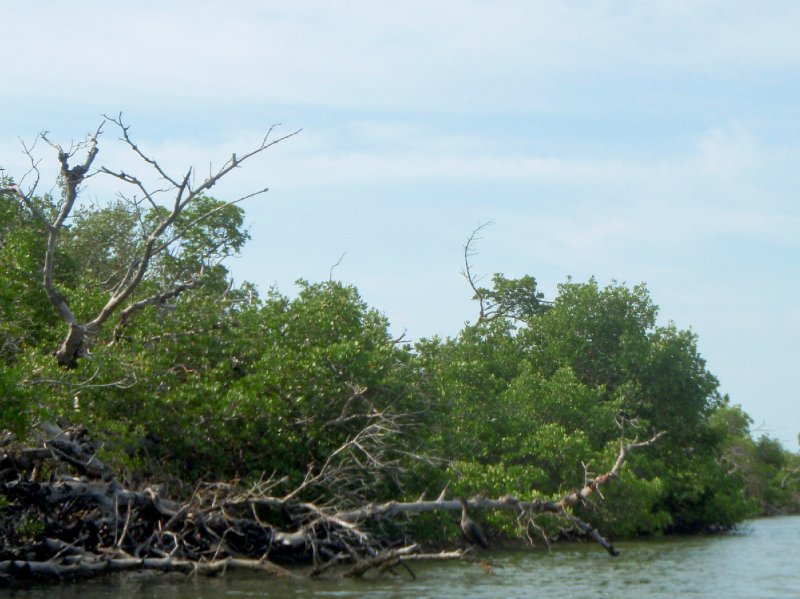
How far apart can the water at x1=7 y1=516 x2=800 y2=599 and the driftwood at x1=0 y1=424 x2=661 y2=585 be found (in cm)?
31

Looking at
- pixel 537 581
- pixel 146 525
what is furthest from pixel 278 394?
pixel 537 581

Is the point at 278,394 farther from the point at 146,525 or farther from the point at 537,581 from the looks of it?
the point at 537,581

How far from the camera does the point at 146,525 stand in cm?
1445

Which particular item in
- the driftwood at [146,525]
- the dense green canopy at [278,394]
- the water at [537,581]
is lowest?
the water at [537,581]

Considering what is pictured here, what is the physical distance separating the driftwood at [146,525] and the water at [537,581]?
0.31 m

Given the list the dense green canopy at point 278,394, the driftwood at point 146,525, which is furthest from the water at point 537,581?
the dense green canopy at point 278,394

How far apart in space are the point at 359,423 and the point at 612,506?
8.70 m

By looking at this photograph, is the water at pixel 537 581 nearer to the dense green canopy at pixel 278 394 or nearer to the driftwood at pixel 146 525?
the driftwood at pixel 146 525

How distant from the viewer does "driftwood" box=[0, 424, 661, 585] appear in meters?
13.0

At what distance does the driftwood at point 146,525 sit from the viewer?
42.6 ft

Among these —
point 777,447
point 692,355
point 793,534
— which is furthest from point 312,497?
point 777,447

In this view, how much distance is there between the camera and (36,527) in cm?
1317

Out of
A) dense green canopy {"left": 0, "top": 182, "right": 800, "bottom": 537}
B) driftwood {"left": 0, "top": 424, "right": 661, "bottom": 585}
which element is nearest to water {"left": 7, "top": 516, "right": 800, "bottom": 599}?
driftwood {"left": 0, "top": 424, "right": 661, "bottom": 585}

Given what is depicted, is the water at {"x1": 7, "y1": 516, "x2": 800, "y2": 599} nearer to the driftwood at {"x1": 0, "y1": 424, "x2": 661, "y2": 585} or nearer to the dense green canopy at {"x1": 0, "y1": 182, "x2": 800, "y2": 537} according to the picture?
the driftwood at {"x1": 0, "y1": 424, "x2": 661, "y2": 585}
